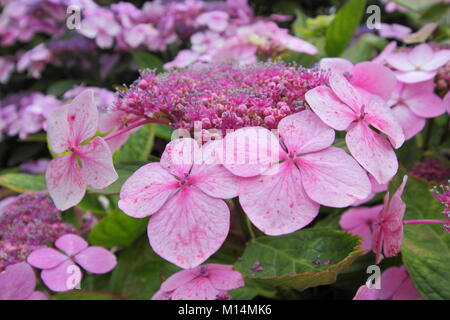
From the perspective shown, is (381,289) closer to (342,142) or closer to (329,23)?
(342,142)

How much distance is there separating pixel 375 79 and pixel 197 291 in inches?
12.8

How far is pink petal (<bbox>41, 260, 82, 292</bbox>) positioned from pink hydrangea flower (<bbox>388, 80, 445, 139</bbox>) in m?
0.49

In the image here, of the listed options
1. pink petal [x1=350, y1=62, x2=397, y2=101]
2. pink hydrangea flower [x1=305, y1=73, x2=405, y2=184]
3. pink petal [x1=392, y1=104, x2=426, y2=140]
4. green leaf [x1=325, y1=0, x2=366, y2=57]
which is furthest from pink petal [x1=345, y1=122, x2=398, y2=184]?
green leaf [x1=325, y1=0, x2=366, y2=57]

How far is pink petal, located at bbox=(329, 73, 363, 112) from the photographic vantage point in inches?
17.0

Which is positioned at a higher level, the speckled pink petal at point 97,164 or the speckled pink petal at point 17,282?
the speckled pink petal at point 97,164

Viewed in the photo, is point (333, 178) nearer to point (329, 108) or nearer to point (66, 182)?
point (329, 108)

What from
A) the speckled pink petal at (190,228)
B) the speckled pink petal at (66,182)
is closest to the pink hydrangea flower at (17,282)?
the speckled pink petal at (66,182)

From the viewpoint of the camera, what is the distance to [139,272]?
0.64 m

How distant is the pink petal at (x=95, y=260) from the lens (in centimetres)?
56

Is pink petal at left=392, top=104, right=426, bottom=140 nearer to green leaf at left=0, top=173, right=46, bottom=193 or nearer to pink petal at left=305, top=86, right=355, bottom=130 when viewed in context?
pink petal at left=305, top=86, right=355, bottom=130

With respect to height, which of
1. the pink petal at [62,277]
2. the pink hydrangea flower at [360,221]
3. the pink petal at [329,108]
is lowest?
the pink petal at [62,277]

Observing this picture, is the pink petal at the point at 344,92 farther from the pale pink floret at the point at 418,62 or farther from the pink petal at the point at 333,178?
the pale pink floret at the point at 418,62

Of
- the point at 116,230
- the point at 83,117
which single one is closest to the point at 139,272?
the point at 116,230

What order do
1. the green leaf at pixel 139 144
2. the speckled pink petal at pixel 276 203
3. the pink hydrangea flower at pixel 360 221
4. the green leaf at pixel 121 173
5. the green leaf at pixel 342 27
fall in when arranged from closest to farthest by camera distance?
the speckled pink petal at pixel 276 203 < the green leaf at pixel 121 173 < the pink hydrangea flower at pixel 360 221 < the green leaf at pixel 139 144 < the green leaf at pixel 342 27
